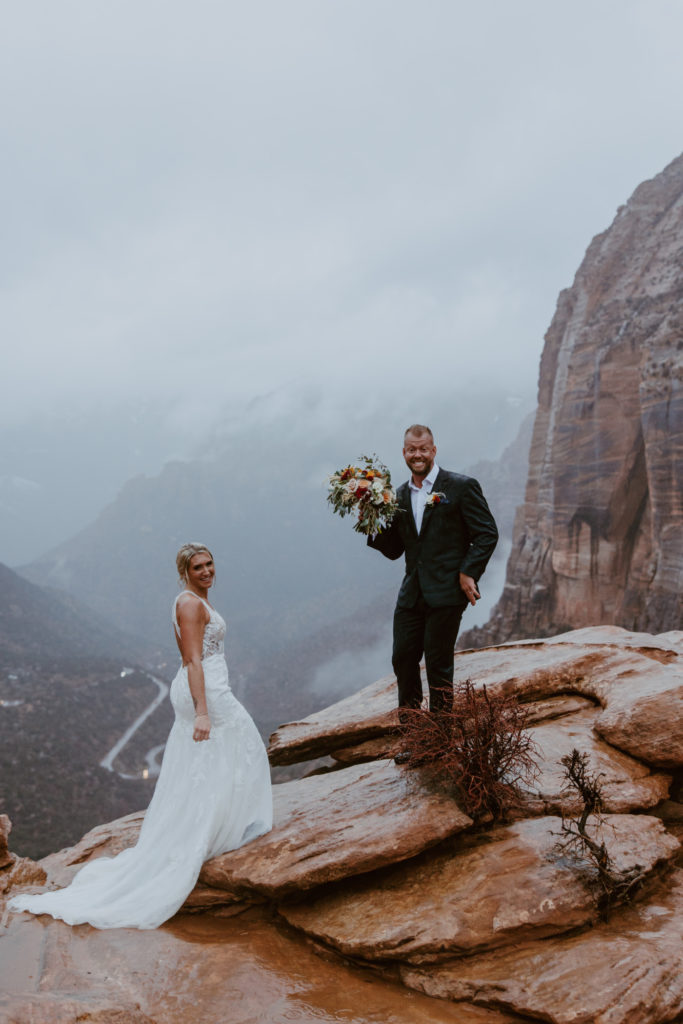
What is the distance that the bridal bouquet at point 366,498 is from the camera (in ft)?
19.5

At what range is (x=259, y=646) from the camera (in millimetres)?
186250

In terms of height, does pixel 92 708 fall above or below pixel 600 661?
below

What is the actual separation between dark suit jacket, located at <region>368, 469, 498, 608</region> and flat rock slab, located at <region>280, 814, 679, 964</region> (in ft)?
6.75

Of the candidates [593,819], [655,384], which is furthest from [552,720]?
[655,384]

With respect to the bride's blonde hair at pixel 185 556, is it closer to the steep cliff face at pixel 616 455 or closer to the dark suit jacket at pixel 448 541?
the dark suit jacket at pixel 448 541

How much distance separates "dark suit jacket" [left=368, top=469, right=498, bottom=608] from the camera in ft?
18.8

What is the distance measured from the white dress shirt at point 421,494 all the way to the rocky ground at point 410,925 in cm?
237

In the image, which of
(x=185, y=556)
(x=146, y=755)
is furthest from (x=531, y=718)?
(x=146, y=755)

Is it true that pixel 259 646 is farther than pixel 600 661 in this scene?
Yes

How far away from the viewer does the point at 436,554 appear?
5863mm

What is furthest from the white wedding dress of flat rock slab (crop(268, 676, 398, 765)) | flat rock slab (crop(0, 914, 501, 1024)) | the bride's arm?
flat rock slab (crop(268, 676, 398, 765))

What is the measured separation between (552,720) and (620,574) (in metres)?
36.7

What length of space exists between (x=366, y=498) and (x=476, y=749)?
239cm

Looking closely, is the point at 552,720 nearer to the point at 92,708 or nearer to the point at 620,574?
the point at 620,574
